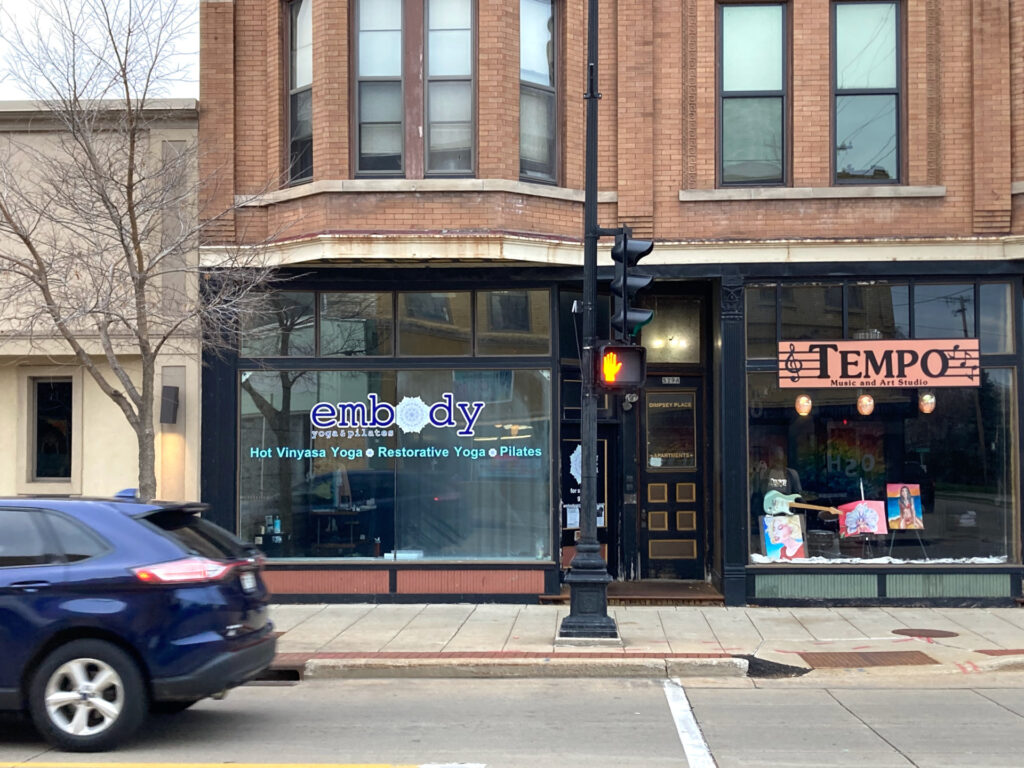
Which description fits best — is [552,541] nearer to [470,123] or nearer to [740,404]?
[740,404]

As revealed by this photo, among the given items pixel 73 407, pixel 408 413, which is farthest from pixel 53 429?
pixel 408 413

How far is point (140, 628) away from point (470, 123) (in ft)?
26.5

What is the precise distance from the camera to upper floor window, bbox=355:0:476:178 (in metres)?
13.3

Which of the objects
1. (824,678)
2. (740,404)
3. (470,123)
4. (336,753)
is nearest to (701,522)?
(740,404)

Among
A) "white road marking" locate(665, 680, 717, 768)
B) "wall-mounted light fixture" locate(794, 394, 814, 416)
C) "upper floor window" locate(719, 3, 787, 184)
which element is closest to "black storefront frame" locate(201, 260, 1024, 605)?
"wall-mounted light fixture" locate(794, 394, 814, 416)

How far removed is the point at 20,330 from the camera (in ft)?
45.4

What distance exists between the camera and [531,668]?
10234 mm

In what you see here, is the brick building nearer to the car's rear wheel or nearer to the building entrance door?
the building entrance door

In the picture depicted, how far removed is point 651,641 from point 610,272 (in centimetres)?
471

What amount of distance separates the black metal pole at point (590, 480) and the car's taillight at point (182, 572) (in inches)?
177

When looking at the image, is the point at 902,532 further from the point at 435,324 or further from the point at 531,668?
the point at 435,324

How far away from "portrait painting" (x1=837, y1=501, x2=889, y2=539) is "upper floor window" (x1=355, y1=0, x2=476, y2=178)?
249 inches

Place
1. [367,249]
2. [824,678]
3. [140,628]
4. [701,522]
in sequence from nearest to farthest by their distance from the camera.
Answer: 1. [140,628]
2. [824,678]
3. [367,249]
4. [701,522]

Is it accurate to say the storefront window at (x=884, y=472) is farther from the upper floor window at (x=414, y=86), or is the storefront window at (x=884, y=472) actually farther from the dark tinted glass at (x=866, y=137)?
the upper floor window at (x=414, y=86)
